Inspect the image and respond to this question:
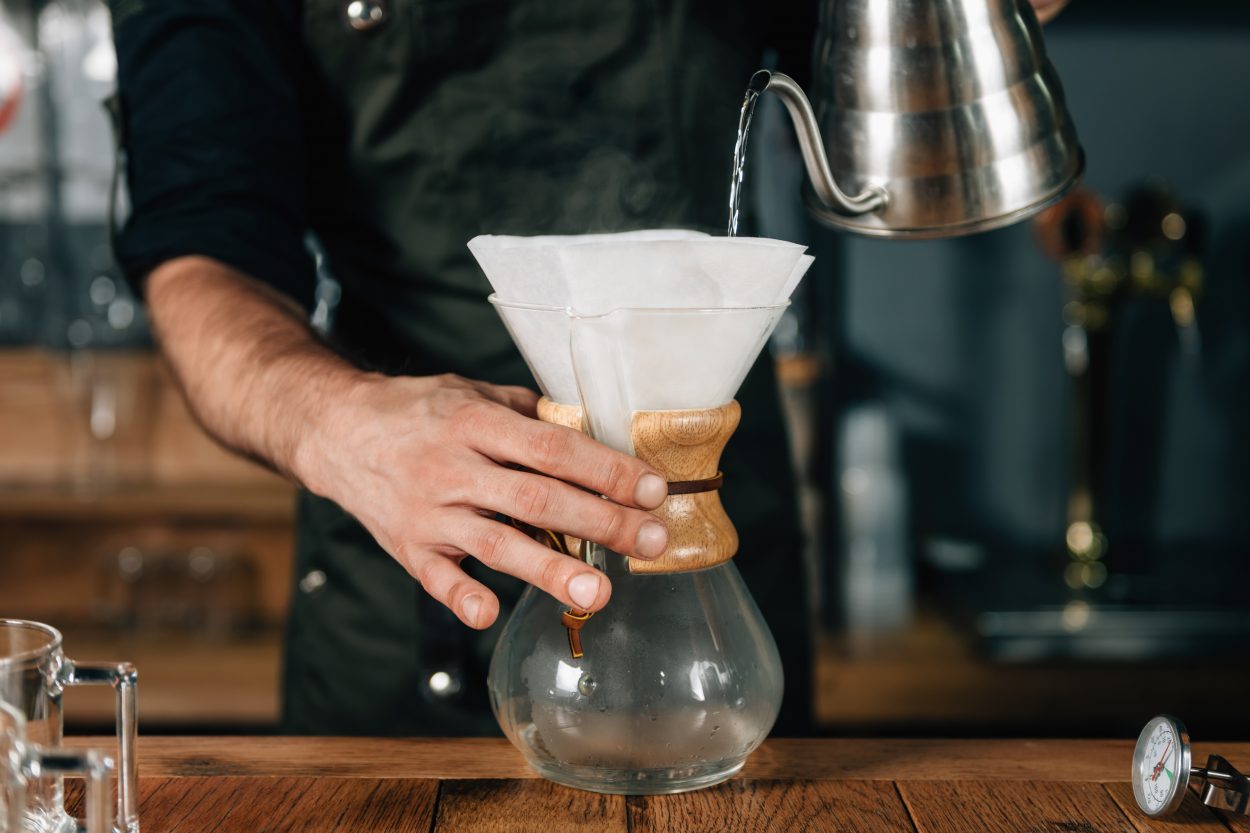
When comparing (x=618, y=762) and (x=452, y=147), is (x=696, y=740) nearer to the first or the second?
(x=618, y=762)

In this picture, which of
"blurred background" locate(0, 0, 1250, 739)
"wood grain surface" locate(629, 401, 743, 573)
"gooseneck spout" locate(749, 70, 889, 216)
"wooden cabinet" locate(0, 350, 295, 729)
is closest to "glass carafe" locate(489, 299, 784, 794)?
"wood grain surface" locate(629, 401, 743, 573)

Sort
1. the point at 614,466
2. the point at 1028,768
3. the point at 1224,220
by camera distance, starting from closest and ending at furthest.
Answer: the point at 614,466
the point at 1028,768
the point at 1224,220

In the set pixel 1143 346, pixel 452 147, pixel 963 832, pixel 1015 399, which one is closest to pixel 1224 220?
pixel 1143 346

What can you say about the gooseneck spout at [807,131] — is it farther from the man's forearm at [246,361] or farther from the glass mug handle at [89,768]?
the glass mug handle at [89,768]

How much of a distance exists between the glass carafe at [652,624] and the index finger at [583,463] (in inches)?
1.1

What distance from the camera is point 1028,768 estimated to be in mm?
800

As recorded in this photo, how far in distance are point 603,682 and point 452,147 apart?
1.98 feet

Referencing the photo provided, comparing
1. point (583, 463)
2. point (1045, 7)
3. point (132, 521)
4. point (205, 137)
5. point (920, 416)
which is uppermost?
point (1045, 7)

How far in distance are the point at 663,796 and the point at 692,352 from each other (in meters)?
0.26

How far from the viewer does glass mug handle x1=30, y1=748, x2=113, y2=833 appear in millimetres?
551

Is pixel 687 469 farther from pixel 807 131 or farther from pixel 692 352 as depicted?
pixel 807 131

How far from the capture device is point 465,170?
114cm

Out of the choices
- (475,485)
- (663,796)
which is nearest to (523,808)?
(663,796)

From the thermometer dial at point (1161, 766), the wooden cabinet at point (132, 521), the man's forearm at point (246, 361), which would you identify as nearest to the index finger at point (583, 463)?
the man's forearm at point (246, 361)
